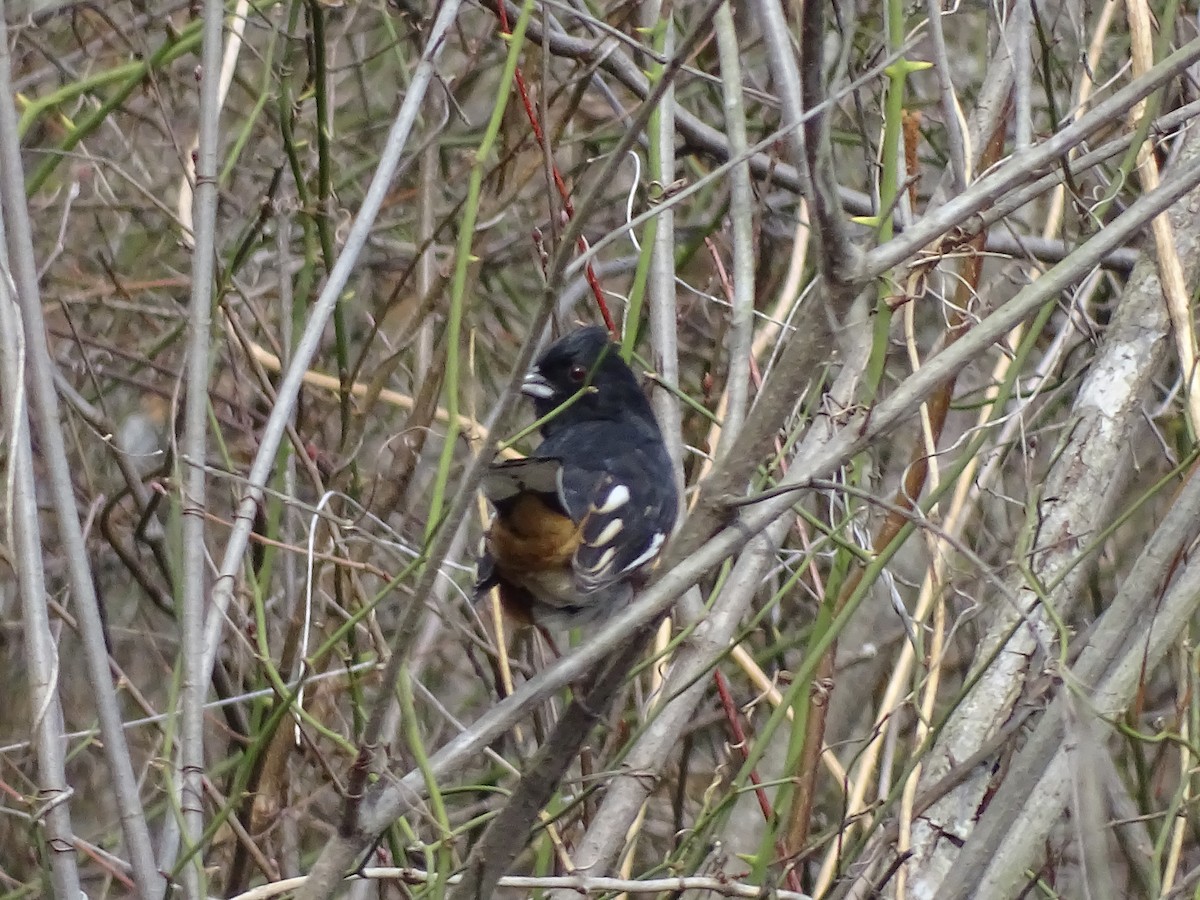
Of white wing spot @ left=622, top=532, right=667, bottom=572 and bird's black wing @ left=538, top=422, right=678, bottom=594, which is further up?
bird's black wing @ left=538, top=422, right=678, bottom=594

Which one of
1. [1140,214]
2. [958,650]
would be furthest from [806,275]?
[1140,214]

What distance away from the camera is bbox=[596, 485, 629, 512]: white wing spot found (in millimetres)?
2828

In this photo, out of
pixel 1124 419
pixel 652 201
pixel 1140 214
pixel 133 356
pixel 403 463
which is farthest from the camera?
pixel 133 356

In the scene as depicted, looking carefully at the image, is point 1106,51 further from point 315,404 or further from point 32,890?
point 32,890

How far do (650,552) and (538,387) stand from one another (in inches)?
22.6

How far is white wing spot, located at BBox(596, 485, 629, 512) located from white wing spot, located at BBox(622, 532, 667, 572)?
0.09m

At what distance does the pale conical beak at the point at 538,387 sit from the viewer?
10.5 ft

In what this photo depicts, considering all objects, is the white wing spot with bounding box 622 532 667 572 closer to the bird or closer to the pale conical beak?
the bird

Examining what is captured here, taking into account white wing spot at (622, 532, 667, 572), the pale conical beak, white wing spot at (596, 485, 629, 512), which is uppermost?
the pale conical beak

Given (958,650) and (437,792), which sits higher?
(437,792)

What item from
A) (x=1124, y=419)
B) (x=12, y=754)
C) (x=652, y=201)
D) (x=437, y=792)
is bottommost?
(x=12, y=754)

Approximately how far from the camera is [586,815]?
3016 millimetres

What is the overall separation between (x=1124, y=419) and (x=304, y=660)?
1.61 metres

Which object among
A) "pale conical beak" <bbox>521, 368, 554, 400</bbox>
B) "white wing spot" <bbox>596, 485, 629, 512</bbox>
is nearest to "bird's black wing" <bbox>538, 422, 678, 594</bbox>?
"white wing spot" <bbox>596, 485, 629, 512</bbox>
